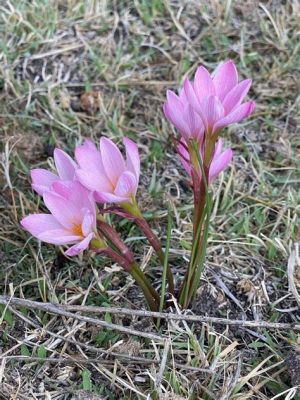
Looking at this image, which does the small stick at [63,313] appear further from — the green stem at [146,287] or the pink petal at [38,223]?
the pink petal at [38,223]

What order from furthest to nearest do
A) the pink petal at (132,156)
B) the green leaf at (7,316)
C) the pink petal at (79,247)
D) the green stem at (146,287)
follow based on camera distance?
the green leaf at (7,316)
the green stem at (146,287)
the pink petal at (132,156)
the pink petal at (79,247)

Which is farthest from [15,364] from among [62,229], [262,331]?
[262,331]

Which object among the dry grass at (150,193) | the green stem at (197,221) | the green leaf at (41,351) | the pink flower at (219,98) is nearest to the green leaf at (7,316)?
the dry grass at (150,193)

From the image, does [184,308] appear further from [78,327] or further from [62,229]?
[62,229]

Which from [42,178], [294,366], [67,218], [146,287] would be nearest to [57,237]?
[67,218]

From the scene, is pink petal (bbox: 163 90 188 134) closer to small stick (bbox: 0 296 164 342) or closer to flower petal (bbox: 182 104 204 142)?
flower petal (bbox: 182 104 204 142)

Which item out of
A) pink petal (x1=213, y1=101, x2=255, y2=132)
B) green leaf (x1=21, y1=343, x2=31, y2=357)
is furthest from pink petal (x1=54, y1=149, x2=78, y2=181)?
green leaf (x1=21, y1=343, x2=31, y2=357)
